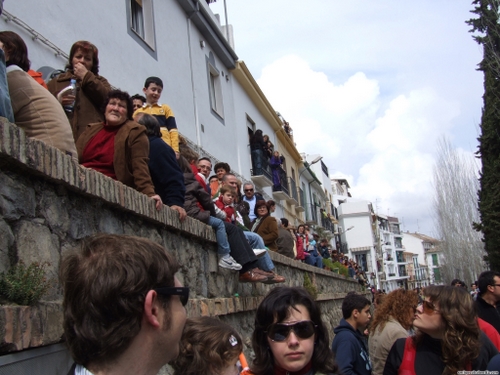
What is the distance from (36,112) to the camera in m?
3.62

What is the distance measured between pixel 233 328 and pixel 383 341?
218cm

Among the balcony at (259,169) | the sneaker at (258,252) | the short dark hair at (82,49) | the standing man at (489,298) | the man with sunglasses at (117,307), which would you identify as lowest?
the standing man at (489,298)

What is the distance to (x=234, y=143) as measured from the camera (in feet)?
56.7

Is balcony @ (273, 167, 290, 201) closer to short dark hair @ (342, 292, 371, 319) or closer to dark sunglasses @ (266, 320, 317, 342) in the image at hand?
short dark hair @ (342, 292, 371, 319)

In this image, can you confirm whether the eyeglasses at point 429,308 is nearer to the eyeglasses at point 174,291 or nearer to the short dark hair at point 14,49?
the eyeglasses at point 174,291

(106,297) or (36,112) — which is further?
(36,112)

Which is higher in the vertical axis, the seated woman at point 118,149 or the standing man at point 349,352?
the seated woman at point 118,149

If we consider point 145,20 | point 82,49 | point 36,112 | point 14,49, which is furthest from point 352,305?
point 145,20

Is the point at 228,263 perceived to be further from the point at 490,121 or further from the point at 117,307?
the point at 490,121

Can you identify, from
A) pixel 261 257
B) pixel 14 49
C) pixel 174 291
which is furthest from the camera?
pixel 261 257

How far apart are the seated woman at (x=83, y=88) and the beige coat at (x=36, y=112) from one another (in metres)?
1.63

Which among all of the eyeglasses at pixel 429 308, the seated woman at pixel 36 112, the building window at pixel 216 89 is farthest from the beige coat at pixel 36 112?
the building window at pixel 216 89

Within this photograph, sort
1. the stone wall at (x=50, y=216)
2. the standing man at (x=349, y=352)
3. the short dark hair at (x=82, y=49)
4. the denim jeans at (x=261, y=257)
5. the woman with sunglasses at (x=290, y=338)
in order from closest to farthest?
1. the stone wall at (x=50, y=216)
2. the woman with sunglasses at (x=290, y=338)
3. the standing man at (x=349, y=352)
4. the short dark hair at (x=82, y=49)
5. the denim jeans at (x=261, y=257)

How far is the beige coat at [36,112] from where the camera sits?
3576 mm
